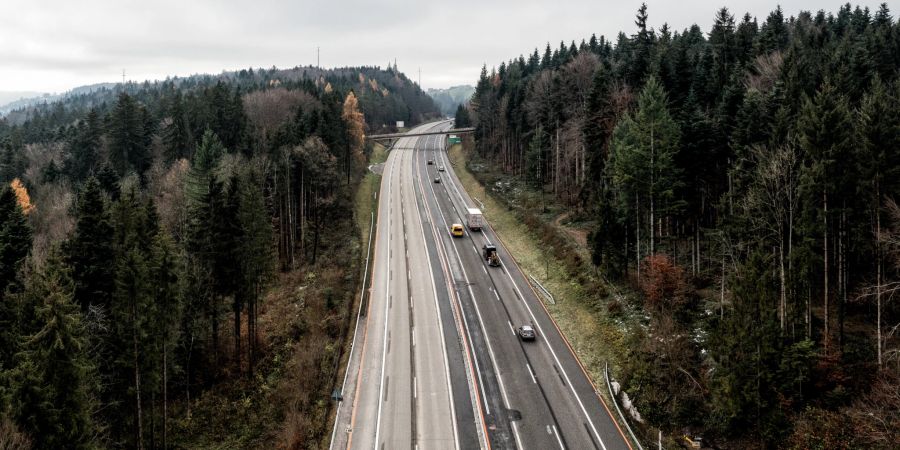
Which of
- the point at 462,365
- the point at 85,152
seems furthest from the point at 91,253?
the point at 85,152

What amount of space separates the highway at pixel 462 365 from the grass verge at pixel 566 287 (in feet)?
3.67

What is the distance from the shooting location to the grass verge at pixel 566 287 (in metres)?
35.3

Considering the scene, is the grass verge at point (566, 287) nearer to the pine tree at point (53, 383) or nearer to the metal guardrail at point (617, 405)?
the metal guardrail at point (617, 405)

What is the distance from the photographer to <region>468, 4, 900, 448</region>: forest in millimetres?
24969

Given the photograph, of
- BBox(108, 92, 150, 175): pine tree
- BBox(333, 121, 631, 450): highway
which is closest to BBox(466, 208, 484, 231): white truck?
BBox(333, 121, 631, 450): highway

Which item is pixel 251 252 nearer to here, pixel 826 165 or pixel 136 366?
pixel 136 366

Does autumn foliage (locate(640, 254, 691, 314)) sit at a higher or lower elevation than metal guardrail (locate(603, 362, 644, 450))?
higher

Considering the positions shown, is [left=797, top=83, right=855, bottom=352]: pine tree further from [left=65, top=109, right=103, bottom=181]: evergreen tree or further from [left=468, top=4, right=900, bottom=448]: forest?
[left=65, top=109, right=103, bottom=181]: evergreen tree

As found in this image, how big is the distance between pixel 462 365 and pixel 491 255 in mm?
19264

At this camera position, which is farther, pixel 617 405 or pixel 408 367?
pixel 408 367

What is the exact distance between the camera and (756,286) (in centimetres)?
2522

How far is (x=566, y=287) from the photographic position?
1778 inches

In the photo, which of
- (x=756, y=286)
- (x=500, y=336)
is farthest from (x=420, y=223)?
(x=756, y=286)

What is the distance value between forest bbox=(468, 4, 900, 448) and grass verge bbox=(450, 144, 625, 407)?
3.61ft
